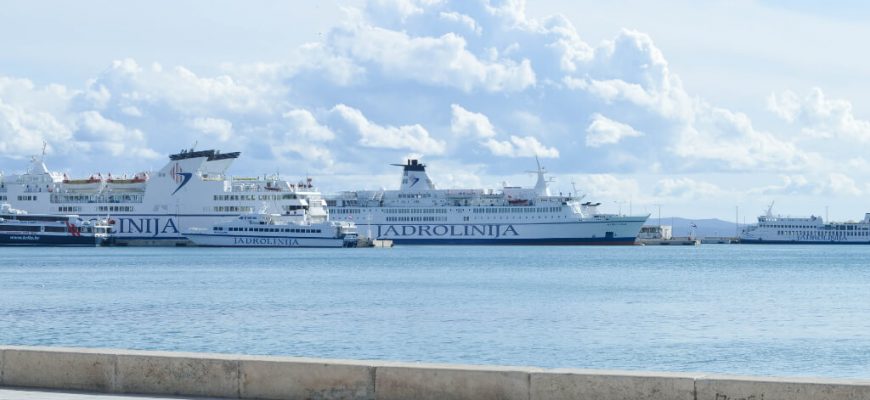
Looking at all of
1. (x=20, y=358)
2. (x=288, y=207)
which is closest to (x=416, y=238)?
(x=288, y=207)

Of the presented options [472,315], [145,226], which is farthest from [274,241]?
[472,315]

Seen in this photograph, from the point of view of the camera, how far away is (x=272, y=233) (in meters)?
116

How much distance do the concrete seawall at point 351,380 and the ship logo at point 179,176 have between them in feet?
366

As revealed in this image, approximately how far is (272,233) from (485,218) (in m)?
26.3

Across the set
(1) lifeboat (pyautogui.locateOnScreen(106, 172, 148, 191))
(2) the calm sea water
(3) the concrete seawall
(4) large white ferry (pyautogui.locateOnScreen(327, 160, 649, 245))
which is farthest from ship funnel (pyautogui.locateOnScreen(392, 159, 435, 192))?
(3) the concrete seawall

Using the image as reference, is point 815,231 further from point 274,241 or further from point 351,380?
point 351,380

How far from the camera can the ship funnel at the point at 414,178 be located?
13788cm

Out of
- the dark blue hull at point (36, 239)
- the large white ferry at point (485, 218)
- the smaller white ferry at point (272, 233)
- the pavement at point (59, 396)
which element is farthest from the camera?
the large white ferry at point (485, 218)

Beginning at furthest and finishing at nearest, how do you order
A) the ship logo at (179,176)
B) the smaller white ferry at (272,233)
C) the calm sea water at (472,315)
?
the ship logo at (179,176) < the smaller white ferry at (272,233) < the calm sea water at (472,315)

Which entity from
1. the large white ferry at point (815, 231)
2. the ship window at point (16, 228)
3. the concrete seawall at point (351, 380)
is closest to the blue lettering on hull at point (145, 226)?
the ship window at point (16, 228)

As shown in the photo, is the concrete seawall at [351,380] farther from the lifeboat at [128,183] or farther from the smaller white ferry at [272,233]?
the lifeboat at [128,183]

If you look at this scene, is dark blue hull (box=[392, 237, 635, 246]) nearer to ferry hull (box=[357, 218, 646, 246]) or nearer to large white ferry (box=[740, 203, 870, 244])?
ferry hull (box=[357, 218, 646, 246])

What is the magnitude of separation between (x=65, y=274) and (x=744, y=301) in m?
37.5

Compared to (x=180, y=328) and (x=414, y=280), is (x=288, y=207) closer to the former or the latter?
(x=414, y=280)
